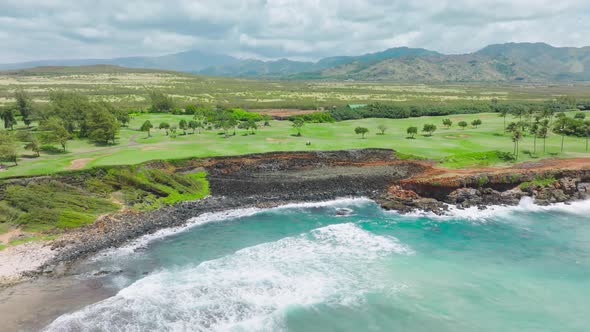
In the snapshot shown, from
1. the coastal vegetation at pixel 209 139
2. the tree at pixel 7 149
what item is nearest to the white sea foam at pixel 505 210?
the coastal vegetation at pixel 209 139

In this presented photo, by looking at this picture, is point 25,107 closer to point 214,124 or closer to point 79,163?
point 214,124

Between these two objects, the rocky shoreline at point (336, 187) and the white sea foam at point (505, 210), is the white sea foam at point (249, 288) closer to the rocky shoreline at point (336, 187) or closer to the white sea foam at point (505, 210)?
the rocky shoreline at point (336, 187)

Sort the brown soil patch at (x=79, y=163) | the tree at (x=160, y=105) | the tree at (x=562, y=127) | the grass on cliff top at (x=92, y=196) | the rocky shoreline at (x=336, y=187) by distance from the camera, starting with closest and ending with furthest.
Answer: the grass on cliff top at (x=92, y=196) < the rocky shoreline at (x=336, y=187) < the brown soil patch at (x=79, y=163) < the tree at (x=562, y=127) < the tree at (x=160, y=105)

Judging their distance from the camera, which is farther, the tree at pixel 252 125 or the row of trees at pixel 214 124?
the tree at pixel 252 125

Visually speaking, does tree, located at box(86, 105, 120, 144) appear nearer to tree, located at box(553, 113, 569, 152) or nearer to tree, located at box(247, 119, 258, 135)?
tree, located at box(247, 119, 258, 135)

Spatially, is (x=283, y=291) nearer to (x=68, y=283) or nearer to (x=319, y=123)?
(x=68, y=283)

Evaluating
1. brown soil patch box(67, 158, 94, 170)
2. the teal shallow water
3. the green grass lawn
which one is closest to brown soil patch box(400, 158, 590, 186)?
the green grass lawn

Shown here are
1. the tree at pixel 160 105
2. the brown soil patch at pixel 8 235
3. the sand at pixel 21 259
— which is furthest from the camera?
the tree at pixel 160 105

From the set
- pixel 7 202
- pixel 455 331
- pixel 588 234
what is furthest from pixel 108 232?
pixel 588 234
